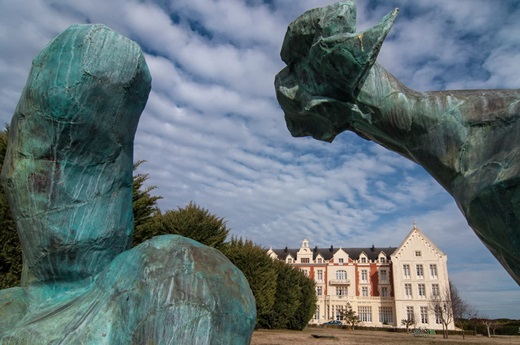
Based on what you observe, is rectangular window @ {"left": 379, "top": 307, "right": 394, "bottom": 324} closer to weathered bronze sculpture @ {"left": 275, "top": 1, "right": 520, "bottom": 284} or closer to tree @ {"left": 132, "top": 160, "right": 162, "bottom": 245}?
tree @ {"left": 132, "top": 160, "right": 162, "bottom": 245}

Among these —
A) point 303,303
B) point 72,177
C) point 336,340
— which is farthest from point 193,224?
point 303,303

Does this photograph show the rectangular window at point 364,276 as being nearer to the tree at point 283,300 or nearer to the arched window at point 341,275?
the arched window at point 341,275

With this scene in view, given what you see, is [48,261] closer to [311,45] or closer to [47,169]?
[47,169]

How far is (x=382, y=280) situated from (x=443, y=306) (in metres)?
12.2

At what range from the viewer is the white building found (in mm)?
55250

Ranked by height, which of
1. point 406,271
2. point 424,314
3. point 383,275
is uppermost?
point 406,271

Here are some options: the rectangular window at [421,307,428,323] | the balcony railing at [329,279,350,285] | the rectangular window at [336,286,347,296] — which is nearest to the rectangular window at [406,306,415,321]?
the rectangular window at [421,307,428,323]

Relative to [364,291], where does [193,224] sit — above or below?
below

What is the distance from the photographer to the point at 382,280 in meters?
60.2

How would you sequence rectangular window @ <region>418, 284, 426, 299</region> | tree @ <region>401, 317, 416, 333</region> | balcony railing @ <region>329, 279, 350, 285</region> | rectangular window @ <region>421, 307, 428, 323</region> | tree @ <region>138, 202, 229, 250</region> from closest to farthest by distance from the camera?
tree @ <region>138, 202, 229, 250</region> < tree @ <region>401, 317, 416, 333</region> < rectangular window @ <region>421, 307, 428, 323</region> < rectangular window @ <region>418, 284, 426, 299</region> < balcony railing @ <region>329, 279, 350, 285</region>

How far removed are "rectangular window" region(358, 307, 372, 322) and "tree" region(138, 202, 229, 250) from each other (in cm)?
4630

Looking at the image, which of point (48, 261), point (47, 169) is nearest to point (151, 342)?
point (48, 261)

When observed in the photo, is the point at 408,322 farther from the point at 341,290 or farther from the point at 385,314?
the point at 341,290

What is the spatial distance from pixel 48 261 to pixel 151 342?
0.99m
